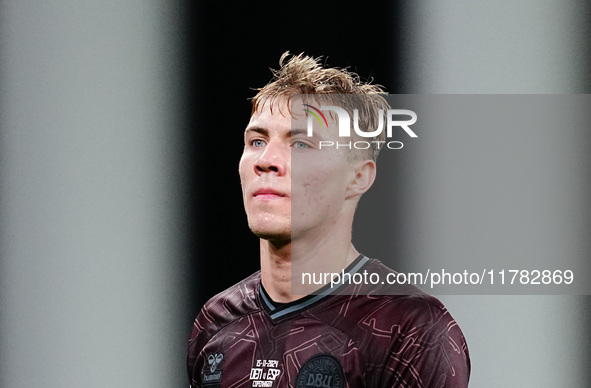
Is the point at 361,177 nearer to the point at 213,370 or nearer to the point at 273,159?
the point at 273,159

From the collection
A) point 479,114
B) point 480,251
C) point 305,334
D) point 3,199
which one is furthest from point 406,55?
point 3,199

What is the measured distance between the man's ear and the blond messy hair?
2 centimetres

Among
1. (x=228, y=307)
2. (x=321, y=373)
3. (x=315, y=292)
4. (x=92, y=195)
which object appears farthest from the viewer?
(x=92, y=195)

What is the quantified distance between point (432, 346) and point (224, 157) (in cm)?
73

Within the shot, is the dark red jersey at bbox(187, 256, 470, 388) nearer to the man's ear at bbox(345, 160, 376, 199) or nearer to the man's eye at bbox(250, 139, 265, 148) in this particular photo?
the man's ear at bbox(345, 160, 376, 199)

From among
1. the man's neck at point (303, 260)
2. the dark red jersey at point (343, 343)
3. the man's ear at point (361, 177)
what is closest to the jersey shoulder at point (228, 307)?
the dark red jersey at point (343, 343)

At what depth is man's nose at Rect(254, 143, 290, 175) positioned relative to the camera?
189cm

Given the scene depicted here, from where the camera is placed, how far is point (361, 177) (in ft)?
6.34

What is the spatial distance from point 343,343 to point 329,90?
1.81 feet

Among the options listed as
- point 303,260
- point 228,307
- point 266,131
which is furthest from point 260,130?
point 228,307

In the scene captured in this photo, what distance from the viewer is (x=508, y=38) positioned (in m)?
2.04

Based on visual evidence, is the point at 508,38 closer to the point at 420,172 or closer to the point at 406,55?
the point at 406,55

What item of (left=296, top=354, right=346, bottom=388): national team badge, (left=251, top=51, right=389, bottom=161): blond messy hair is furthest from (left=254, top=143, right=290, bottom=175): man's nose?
(left=296, top=354, right=346, bottom=388): national team badge

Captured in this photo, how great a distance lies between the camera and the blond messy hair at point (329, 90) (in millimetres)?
1921
